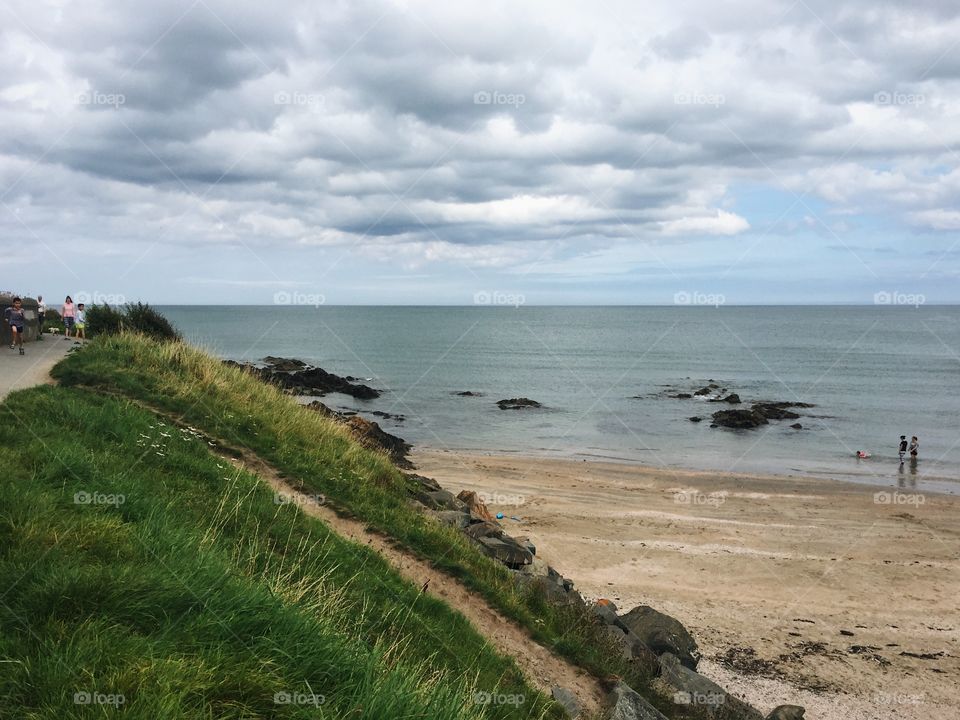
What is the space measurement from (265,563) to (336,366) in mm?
68008

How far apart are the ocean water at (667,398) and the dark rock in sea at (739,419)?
85 cm

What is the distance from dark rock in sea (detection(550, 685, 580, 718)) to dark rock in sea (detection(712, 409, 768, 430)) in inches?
1538

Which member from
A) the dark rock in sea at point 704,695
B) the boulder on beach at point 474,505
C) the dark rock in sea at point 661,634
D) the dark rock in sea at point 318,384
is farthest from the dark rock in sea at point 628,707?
the dark rock in sea at point 318,384

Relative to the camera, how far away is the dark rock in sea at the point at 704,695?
31.5 ft

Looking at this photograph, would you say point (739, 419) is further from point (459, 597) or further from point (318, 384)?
point (459, 597)

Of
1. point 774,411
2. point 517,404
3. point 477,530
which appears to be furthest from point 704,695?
point 774,411

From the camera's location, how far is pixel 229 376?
16.6m

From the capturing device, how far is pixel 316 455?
42.7 ft

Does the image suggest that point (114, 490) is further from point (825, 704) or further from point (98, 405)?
point (825, 704)

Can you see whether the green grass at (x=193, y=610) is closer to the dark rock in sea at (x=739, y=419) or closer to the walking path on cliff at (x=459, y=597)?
the walking path on cliff at (x=459, y=597)

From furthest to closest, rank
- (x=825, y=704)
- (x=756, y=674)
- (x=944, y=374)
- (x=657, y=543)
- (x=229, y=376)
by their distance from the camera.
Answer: (x=944, y=374) < (x=657, y=543) < (x=229, y=376) < (x=756, y=674) < (x=825, y=704)

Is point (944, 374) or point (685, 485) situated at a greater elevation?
point (944, 374)

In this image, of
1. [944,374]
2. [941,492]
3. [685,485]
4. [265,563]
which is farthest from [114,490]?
[944,374]

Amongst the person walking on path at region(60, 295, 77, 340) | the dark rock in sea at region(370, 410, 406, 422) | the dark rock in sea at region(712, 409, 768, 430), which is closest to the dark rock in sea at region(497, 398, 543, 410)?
the dark rock in sea at region(370, 410, 406, 422)
